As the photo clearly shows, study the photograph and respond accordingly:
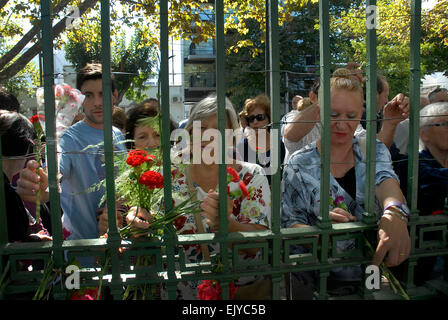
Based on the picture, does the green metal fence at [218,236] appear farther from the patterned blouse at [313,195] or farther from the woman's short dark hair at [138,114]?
the woman's short dark hair at [138,114]

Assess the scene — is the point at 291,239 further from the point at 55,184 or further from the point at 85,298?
the point at 55,184

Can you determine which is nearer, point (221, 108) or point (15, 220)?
point (221, 108)

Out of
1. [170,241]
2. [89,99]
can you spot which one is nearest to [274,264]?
[170,241]

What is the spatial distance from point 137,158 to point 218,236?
43 centimetres

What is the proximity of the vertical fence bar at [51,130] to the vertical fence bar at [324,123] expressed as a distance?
1.02 meters

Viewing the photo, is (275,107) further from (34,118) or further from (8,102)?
(8,102)

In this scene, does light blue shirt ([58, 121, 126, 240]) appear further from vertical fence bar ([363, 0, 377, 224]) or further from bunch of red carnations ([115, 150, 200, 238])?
vertical fence bar ([363, 0, 377, 224])

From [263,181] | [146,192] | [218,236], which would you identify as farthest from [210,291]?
[263,181]

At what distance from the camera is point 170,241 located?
4.54 ft

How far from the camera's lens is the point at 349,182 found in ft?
6.35

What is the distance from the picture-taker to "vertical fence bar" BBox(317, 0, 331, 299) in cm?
144

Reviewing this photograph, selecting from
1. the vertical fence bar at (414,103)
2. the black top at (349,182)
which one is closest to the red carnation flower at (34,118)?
the black top at (349,182)

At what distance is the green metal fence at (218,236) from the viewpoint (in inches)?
52.1
